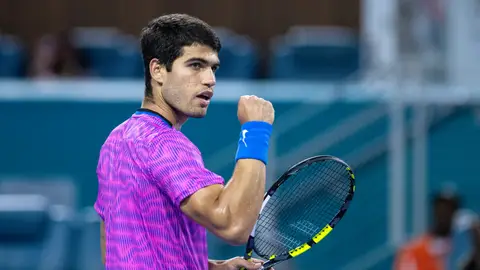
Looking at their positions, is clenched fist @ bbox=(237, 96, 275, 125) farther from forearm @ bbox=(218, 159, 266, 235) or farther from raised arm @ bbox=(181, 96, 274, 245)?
forearm @ bbox=(218, 159, 266, 235)

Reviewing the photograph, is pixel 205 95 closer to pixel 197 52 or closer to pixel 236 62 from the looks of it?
pixel 197 52

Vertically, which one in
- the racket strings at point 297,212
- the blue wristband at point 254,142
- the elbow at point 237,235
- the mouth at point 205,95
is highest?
the mouth at point 205,95

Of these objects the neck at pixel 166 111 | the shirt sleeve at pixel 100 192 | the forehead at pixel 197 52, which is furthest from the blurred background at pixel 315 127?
the forehead at pixel 197 52

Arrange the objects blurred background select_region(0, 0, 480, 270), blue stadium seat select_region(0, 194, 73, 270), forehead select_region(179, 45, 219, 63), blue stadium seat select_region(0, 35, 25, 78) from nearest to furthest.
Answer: forehead select_region(179, 45, 219, 63)
blue stadium seat select_region(0, 194, 73, 270)
blurred background select_region(0, 0, 480, 270)
blue stadium seat select_region(0, 35, 25, 78)

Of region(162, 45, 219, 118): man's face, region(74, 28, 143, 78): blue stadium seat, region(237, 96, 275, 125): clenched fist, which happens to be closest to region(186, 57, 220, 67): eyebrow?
region(162, 45, 219, 118): man's face

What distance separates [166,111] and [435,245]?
5347 millimetres

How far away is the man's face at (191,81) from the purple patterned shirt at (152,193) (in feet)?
0.25

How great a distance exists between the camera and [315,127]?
8828 mm

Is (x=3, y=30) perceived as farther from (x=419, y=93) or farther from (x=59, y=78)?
(x=419, y=93)

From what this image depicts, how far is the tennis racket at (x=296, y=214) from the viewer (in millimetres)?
3184

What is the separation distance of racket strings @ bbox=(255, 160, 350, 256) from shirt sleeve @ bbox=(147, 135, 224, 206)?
23.3 inches

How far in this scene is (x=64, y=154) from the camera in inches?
352

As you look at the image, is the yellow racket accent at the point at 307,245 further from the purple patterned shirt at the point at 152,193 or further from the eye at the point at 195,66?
the eye at the point at 195,66

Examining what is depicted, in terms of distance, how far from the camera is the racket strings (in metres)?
3.22
